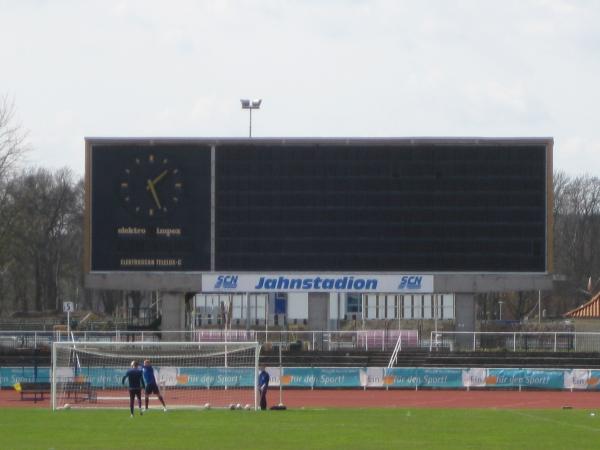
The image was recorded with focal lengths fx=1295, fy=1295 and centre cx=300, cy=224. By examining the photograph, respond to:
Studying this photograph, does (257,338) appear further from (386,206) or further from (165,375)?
(386,206)

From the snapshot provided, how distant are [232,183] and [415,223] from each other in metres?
6.23

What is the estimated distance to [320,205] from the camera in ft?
141

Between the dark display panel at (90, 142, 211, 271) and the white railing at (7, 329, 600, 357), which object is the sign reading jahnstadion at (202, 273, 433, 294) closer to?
the dark display panel at (90, 142, 211, 271)

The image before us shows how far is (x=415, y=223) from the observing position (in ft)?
140

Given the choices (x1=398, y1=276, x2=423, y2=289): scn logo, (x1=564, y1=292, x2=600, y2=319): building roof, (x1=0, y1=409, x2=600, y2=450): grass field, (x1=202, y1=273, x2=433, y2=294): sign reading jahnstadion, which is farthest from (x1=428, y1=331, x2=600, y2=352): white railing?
(x1=0, y1=409, x2=600, y2=450): grass field

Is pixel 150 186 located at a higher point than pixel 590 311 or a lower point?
higher

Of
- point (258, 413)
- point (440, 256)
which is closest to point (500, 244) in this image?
point (440, 256)

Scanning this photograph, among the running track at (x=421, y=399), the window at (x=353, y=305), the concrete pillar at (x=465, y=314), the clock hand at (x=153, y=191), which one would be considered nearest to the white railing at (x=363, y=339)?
the concrete pillar at (x=465, y=314)

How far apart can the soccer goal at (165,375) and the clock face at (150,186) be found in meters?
4.56

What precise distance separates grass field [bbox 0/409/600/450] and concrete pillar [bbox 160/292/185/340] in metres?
10.9

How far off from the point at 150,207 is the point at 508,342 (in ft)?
60.1

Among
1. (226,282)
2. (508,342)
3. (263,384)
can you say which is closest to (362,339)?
(508,342)

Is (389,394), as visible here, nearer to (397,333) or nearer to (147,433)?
(397,333)

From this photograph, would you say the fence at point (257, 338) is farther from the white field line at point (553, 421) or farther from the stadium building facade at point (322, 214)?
the white field line at point (553, 421)
